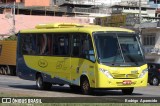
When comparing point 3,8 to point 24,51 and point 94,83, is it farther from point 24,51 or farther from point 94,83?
point 94,83

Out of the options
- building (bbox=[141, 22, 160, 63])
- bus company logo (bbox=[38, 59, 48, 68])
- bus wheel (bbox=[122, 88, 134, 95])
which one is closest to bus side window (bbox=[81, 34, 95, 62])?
bus wheel (bbox=[122, 88, 134, 95])

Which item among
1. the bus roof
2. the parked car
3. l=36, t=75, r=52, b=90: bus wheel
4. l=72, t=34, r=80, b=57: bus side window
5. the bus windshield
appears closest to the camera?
the bus windshield

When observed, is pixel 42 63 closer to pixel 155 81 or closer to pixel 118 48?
pixel 118 48

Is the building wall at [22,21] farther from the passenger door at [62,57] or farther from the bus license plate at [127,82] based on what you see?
the bus license plate at [127,82]

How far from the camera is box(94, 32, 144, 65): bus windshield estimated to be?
67.6ft

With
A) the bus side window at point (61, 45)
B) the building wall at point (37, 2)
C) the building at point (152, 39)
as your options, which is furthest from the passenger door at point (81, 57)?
the building wall at point (37, 2)

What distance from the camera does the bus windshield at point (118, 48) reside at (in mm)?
20609

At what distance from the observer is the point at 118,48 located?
68.4 feet

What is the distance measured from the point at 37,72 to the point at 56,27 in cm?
254

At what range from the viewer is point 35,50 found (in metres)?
25.2

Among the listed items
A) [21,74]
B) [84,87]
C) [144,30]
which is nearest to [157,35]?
[144,30]

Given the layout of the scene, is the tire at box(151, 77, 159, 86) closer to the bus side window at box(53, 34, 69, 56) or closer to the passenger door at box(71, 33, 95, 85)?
the bus side window at box(53, 34, 69, 56)

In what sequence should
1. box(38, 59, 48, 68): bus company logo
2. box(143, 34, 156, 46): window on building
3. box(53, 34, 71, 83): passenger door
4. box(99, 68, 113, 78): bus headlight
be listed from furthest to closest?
box(143, 34, 156, 46): window on building, box(38, 59, 48, 68): bus company logo, box(53, 34, 71, 83): passenger door, box(99, 68, 113, 78): bus headlight

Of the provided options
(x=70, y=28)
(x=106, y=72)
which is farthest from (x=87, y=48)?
(x=70, y=28)
